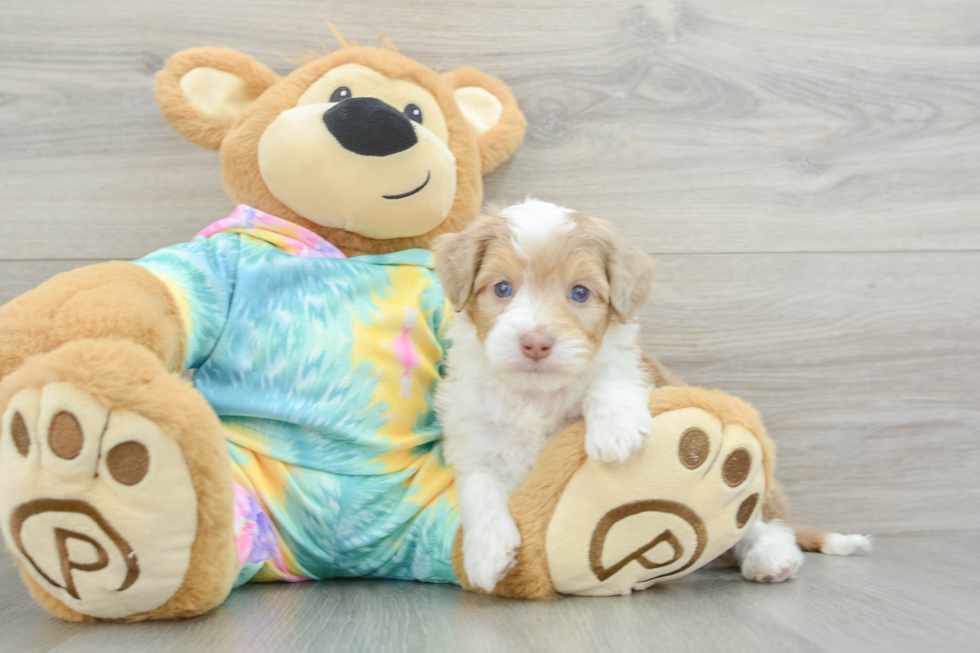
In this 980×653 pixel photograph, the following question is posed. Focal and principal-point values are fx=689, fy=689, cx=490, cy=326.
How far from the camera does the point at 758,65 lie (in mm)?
1884

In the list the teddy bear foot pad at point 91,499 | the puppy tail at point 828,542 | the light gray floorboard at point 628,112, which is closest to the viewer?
the teddy bear foot pad at point 91,499

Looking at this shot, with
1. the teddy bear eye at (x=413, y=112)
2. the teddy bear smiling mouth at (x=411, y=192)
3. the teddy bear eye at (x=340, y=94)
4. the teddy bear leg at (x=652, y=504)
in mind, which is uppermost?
the teddy bear eye at (x=340, y=94)

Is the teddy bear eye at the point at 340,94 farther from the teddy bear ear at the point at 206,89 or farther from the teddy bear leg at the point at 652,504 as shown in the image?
the teddy bear leg at the point at 652,504

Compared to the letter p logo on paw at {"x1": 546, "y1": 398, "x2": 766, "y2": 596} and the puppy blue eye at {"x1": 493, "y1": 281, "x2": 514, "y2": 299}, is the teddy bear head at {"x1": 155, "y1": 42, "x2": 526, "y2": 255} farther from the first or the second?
the letter p logo on paw at {"x1": 546, "y1": 398, "x2": 766, "y2": 596}

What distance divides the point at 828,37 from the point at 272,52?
150cm

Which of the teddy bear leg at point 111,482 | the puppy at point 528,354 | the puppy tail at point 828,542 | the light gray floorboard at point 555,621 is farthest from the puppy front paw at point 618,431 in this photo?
the puppy tail at point 828,542

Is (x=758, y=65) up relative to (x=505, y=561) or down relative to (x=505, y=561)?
up

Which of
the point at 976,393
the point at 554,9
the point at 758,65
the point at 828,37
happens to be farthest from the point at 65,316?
the point at 976,393

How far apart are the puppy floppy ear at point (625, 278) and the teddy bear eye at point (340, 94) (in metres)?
0.63

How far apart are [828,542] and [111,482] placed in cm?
150

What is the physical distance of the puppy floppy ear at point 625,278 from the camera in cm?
127

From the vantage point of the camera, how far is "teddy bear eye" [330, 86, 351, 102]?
4.76 ft

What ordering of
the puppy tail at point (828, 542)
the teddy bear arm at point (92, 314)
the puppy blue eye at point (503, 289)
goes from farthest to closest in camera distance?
the puppy tail at point (828, 542), the puppy blue eye at point (503, 289), the teddy bear arm at point (92, 314)

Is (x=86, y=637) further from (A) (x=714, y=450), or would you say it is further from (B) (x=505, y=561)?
(A) (x=714, y=450)
